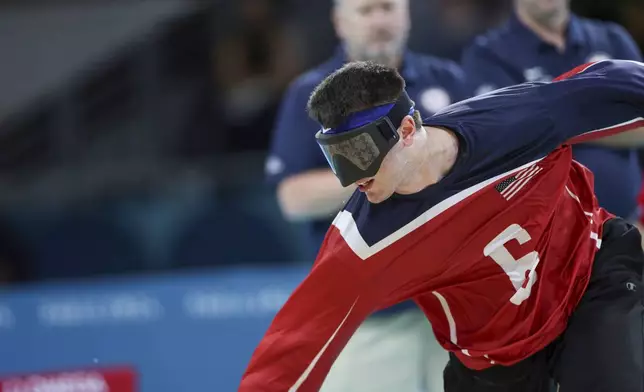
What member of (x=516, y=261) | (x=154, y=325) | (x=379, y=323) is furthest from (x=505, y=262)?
(x=154, y=325)

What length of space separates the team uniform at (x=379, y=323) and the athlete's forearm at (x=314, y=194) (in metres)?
0.03

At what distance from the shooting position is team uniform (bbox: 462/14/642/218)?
370 centimetres

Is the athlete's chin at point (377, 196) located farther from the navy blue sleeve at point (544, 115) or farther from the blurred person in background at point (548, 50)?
the blurred person in background at point (548, 50)

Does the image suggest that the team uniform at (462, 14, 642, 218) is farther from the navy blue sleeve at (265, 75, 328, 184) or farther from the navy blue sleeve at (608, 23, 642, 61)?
the navy blue sleeve at (265, 75, 328, 184)

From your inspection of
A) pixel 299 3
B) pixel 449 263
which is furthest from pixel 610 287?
pixel 299 3

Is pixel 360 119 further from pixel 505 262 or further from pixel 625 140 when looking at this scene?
pixel 625 140

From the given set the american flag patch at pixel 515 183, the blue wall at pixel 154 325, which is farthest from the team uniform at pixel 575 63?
the blue wall at pixel 154 325

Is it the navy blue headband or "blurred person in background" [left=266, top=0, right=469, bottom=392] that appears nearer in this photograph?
the navy blue headband

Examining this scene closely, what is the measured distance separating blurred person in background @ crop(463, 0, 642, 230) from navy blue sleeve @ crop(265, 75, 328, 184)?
615mm

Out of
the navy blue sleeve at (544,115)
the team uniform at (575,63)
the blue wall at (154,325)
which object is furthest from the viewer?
the blue wall at (154,325)

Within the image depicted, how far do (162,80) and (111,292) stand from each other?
87.8 inches

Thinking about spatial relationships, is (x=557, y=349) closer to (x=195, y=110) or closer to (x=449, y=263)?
(x=449, y=263)

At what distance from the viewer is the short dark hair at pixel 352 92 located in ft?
8.11

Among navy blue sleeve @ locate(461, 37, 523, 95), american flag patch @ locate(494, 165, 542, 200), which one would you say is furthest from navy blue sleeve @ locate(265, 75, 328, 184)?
american flag patch @ locate(494, 165, 542, 200)
